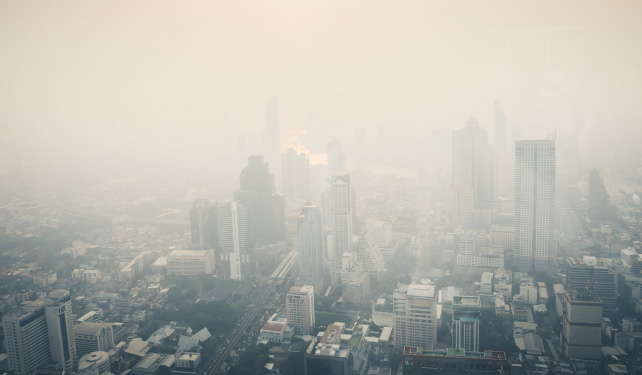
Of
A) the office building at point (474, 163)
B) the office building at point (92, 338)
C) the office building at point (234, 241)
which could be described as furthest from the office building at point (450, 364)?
the office building at point (474, 163)

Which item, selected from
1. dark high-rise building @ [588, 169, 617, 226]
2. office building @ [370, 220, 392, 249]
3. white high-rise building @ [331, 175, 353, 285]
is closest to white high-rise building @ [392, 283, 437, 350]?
white high-rise building @ [331, 175, 353, 285]

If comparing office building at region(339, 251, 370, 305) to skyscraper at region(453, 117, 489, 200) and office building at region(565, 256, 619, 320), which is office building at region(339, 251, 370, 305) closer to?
office building at region(565, 256, 619, 320)

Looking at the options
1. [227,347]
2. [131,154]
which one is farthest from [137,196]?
[227,347]

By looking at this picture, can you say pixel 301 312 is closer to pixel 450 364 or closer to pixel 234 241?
pixel 234 241

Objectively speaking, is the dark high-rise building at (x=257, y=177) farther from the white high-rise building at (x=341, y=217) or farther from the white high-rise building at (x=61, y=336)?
the white high-rise building at (x=61, y=336)

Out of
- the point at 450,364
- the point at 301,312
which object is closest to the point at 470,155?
A: the point at 301,312

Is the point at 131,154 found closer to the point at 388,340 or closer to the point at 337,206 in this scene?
the point at 337,206
